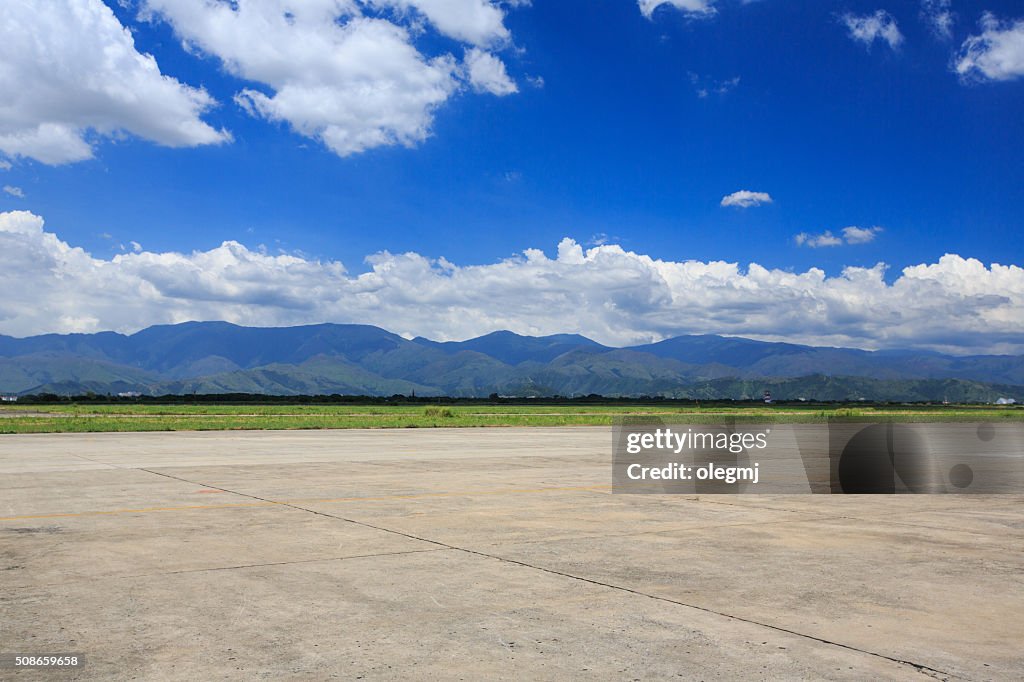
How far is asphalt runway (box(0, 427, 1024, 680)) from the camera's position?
260 inches

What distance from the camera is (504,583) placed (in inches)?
360

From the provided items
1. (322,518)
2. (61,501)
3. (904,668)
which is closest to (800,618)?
(904,668)

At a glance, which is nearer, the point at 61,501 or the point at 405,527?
the point at 405,527

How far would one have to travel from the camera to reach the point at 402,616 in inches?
306

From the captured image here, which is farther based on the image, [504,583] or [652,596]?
[504,583]

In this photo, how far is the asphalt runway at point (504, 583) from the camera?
6594 millimetres

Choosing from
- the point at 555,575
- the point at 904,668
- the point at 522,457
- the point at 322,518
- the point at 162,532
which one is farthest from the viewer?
the point at 522,457

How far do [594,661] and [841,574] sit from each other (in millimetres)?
4635

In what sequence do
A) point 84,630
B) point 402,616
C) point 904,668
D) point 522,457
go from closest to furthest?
point 904,668, point 84,630, point 402,616, point 522,457

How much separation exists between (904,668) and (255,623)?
5380 mm

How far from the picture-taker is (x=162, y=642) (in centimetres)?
687

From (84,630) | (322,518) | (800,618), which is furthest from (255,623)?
(322,518)

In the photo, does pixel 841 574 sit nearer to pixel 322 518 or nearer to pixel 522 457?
pixel 322 518

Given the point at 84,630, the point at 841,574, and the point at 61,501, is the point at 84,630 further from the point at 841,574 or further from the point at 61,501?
the point at 61,501
